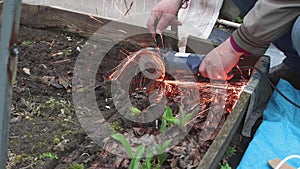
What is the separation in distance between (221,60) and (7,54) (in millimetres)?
1184

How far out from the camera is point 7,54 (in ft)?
3.72

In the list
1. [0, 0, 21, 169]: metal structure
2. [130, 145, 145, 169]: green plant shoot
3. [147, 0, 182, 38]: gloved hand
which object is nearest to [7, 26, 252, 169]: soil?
[130, 145, 145, 169]: green plant shoot

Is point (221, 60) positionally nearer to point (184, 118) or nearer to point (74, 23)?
point (184, 118)

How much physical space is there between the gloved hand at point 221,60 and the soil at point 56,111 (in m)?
0.25

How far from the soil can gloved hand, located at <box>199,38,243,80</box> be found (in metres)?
0.25

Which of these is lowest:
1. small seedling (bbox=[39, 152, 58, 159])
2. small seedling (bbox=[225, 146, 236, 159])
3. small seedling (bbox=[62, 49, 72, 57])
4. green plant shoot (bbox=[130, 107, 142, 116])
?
small seedling (bbox=[39, 152, 58, 159])

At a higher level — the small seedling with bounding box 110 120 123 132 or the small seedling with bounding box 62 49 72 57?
the small seedling with bounding box 62 49 72 57

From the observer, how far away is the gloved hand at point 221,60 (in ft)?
7.06

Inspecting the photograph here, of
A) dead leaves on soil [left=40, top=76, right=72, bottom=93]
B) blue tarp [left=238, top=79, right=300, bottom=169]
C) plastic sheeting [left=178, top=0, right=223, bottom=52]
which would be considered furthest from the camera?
plastic sheeting [left=178, top=0, right=223, bottom=52]

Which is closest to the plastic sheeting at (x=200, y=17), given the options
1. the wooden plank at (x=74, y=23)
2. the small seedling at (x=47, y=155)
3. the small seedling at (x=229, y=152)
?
the wooden plank at (x=74, y=23)

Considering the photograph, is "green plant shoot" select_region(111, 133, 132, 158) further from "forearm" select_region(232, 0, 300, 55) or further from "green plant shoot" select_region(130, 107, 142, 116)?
"forearm" select_region(232, 0, 300, 55)

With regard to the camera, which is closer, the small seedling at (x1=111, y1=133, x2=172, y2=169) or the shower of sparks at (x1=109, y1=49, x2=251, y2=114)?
the small seedling at (x1=111, y1=133, x2=172, y2=169)

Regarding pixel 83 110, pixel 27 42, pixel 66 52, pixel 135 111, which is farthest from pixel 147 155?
pixel 27 42

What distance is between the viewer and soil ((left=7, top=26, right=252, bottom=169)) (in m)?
1.95
